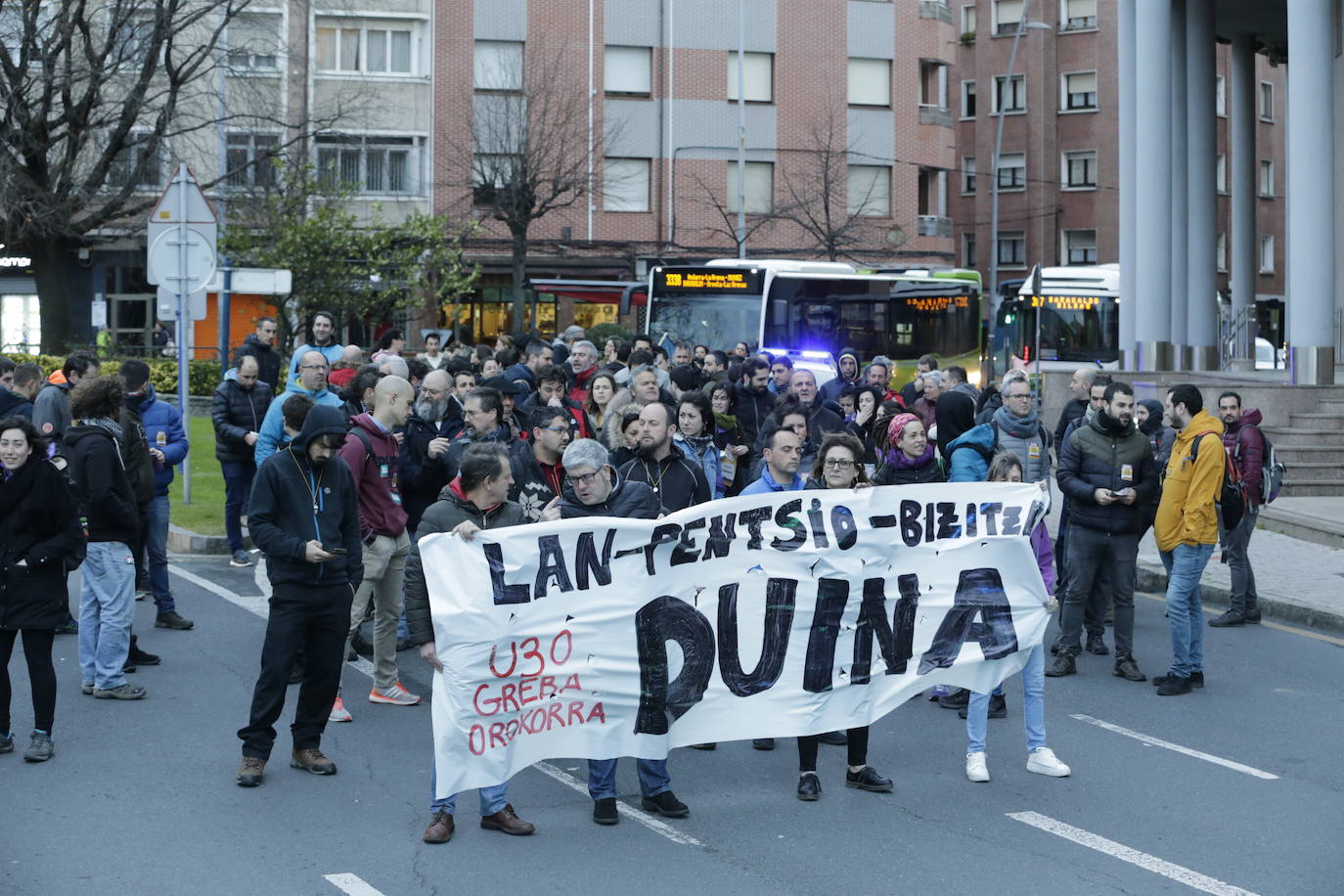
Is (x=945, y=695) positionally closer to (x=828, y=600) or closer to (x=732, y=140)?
(x=828, y=600)

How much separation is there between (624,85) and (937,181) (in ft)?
35.3

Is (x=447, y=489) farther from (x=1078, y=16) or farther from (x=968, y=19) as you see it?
(x=968, y=19)

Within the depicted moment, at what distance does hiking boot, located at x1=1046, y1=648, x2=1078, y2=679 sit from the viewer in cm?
1069

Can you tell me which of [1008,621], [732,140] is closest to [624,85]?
[732,140]

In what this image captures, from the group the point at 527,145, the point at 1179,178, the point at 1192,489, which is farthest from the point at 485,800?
the point at 527,145

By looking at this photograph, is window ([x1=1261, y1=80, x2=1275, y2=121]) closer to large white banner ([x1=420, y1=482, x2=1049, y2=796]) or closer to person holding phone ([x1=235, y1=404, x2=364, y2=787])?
large white banner ([x1=420, y1=482, x2=1049, y2=796])

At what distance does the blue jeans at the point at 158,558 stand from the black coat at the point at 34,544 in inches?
116

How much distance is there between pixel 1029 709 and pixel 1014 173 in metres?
53.0

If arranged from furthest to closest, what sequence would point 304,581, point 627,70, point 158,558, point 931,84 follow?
1. point 931,84
2. point 627,70
3. point 158,558
4. point 304,581

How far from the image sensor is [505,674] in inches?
287

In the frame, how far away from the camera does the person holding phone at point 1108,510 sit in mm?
10586

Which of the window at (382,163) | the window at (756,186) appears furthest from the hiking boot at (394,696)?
the window at (756,186)

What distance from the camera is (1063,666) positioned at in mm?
10703

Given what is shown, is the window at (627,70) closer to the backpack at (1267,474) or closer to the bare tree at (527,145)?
the bare tree at (527,145)
